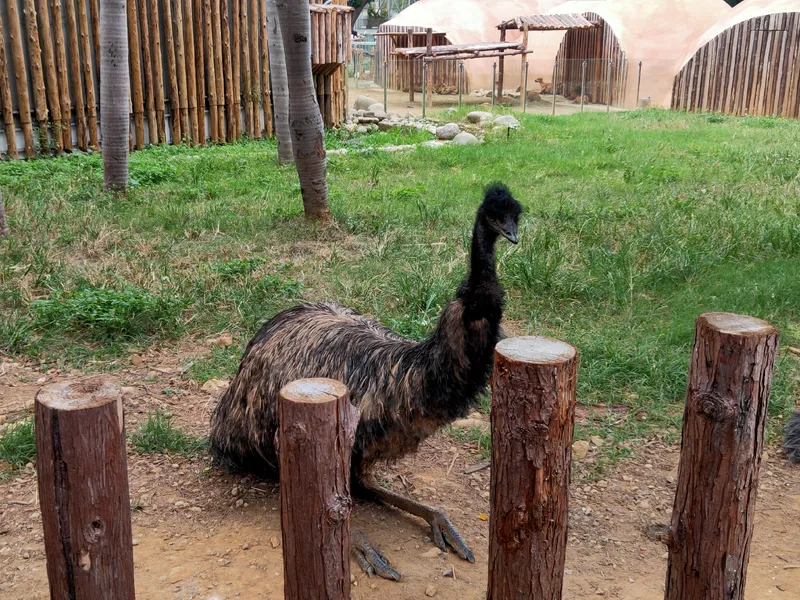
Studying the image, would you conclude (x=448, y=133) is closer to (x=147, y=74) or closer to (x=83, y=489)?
(x=147, y=74)

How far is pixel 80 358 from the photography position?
4914 millimetres

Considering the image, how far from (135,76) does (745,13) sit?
49.8ft

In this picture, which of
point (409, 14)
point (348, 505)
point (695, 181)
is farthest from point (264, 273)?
point (409, 14)

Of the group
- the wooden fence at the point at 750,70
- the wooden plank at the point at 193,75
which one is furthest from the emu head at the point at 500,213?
the wooden fence at the point at 750,70

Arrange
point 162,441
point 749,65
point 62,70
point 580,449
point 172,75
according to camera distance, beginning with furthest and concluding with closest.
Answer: point 749,65
point 172,75
point 62,70
point 580,449
point 162,441

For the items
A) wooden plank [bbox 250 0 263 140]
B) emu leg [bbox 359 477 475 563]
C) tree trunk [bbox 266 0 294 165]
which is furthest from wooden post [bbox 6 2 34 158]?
emu leg [bbox 359 477 475 563]

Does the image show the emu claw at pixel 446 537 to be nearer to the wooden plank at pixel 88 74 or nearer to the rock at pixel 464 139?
the wooden plank at pixel 88 74

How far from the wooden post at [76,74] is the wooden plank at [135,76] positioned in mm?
744

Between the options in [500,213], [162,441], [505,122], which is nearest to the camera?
[500,213]

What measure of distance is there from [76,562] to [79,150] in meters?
10.7

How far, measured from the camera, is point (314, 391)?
2111 mm

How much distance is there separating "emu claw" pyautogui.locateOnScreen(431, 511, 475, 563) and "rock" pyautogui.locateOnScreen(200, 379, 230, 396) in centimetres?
170

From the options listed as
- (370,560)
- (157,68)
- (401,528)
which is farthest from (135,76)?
(370,560)

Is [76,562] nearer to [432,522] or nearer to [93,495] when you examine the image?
[93,495]
